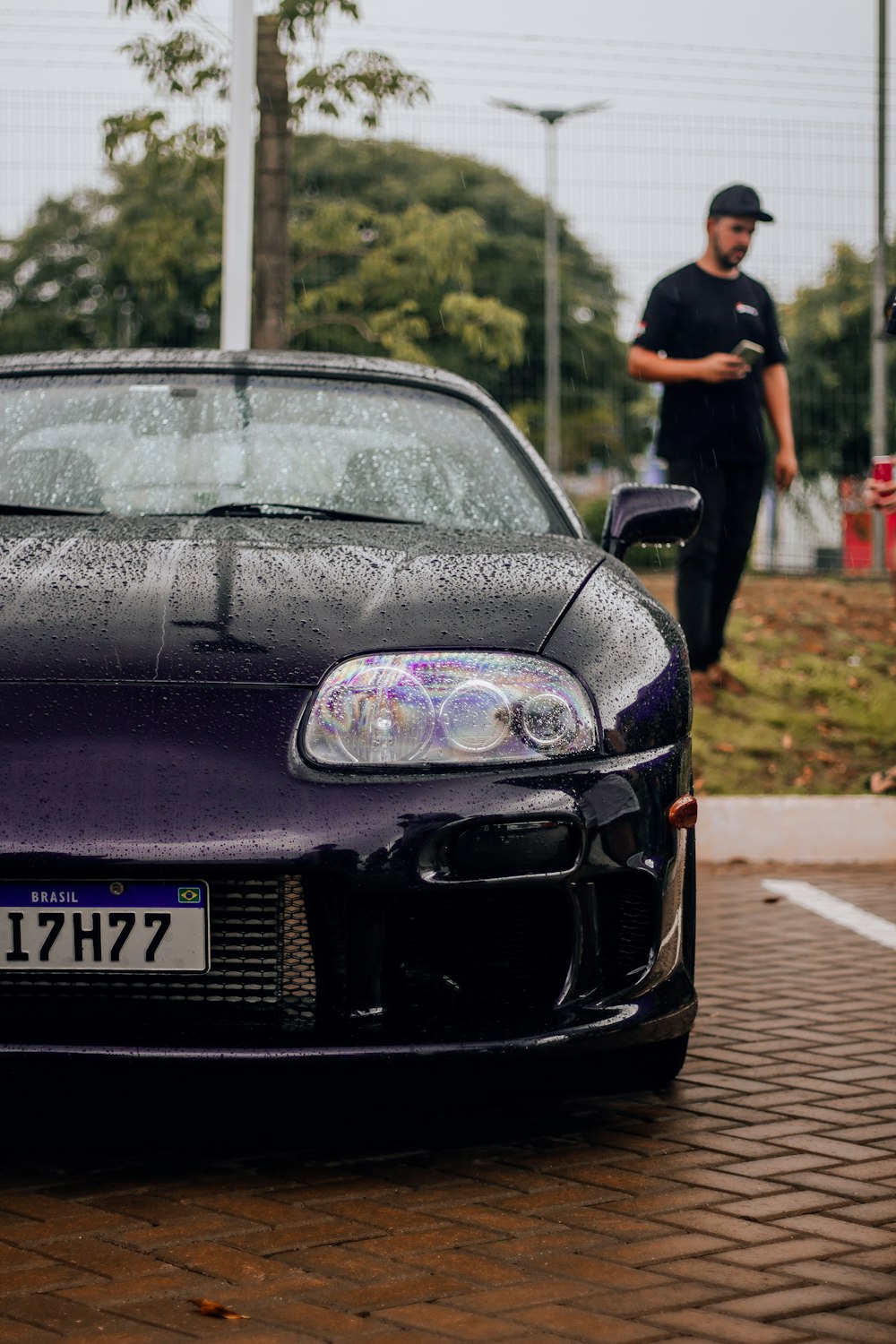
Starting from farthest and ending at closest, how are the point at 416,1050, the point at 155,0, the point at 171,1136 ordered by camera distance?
the point at 155,0, the point at 171,1136, the point at 416,1050

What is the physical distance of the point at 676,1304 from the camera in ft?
8.01

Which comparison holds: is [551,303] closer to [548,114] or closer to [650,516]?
[548,114]

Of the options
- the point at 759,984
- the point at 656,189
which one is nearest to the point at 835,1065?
the point at 759,984

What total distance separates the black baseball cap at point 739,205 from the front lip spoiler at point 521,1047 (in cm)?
458

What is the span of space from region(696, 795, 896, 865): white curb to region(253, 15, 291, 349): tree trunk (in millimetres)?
3716

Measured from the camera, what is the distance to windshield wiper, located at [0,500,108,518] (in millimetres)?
3764

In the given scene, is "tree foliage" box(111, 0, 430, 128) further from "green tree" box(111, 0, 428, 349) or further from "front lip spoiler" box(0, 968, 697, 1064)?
"front lip spoiler" box(0, 968, 697, 1064)

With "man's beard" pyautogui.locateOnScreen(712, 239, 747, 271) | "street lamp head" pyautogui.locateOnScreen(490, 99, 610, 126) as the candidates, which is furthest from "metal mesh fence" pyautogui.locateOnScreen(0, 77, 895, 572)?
"man's beard" pyautogui.locateOnScreen(712, 239, 747, 271)

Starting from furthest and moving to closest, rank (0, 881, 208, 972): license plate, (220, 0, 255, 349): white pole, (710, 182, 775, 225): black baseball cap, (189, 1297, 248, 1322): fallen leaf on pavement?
(220, 0, 255, 349): white pole, (710, 182, 775, 225): black baseball cap, (0, 881, 208, 972): license plate, (189, 1297, 248, 1322): fallen leaf on pavement

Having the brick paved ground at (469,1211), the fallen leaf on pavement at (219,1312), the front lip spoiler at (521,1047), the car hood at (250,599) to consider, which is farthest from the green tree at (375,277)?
the fallen leaf on pavement at (219,1312)

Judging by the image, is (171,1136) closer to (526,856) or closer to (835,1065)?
(526,856)

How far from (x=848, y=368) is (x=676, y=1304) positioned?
13963 millimetres

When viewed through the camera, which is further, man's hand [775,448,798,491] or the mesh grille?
man's hand [775,448,798,491]

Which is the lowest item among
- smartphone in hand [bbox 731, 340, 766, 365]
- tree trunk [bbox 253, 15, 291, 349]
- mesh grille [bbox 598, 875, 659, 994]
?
mesh grille [bbox 598, 875, 659, 994]
